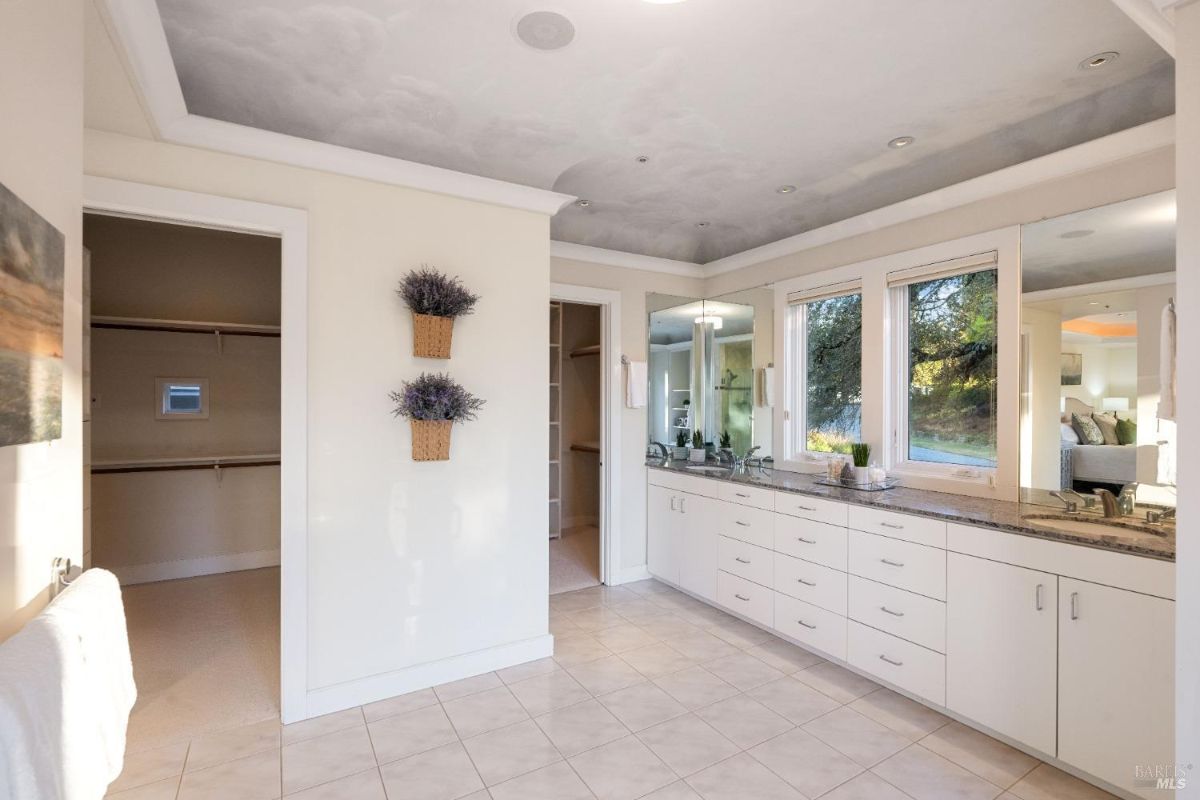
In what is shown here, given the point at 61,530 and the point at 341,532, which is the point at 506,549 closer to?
the point at 341,532

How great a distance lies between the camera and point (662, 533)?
424 cm

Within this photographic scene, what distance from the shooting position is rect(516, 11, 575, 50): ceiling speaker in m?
1.81

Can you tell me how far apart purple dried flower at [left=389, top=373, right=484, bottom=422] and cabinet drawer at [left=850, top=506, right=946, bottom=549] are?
2.04 meters

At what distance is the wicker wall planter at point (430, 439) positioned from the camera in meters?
2.69

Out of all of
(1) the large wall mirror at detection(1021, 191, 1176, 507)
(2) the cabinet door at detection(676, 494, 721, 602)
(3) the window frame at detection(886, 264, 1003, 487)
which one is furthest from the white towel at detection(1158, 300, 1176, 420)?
(2) the cabinet door at detection(676, 494, 721, 602)

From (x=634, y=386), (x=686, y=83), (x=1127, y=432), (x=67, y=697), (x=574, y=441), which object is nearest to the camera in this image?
(x=67, y=697)

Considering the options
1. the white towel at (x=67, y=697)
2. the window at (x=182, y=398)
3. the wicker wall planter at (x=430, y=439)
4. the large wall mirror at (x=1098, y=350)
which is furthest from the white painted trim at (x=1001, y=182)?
the window at (x=182, y=398)

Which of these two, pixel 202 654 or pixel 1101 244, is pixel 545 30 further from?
pixel 202 654

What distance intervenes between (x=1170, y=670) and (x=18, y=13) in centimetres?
344

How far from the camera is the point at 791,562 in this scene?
124 inches

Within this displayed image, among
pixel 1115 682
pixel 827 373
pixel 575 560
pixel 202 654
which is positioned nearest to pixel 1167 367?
pixel 1115 682

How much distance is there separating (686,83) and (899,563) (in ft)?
7.54

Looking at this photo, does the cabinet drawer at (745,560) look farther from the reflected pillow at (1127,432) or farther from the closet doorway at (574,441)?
the reflected pillow at (1127,432)

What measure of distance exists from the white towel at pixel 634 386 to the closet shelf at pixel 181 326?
2.87 meters
